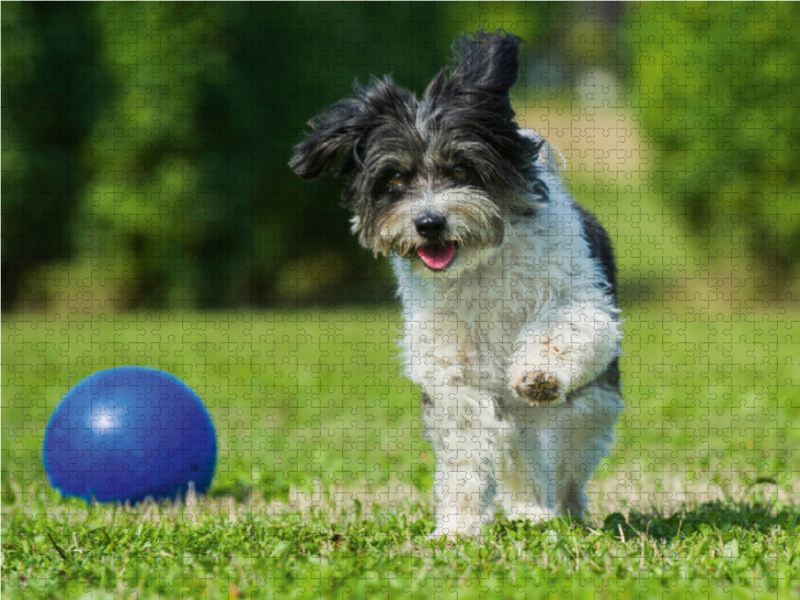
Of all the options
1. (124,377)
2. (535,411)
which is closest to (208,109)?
(124,377)

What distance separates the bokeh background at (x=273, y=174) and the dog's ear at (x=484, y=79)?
22.9 feet

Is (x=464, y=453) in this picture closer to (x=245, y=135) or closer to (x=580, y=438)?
(x=580, y=438)

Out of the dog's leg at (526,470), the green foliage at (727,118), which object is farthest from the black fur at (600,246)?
the green foliage at (727,118)

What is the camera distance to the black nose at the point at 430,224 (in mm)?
3791

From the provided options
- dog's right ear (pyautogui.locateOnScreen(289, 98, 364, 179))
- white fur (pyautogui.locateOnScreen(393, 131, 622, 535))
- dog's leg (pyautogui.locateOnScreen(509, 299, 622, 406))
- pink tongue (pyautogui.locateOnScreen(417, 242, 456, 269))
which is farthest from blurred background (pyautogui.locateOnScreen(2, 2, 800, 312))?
dog's leg (pyautogui.locateOnScreen(509, 299, 622, 406))

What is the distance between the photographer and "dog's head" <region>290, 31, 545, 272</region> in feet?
12.6

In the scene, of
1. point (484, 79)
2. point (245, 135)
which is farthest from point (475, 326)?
point (245, 135)

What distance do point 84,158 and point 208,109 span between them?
7.31ft

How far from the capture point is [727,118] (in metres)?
15.6

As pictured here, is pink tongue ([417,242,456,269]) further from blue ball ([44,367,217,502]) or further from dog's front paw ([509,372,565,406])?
blue ball ([44,367,217,502])

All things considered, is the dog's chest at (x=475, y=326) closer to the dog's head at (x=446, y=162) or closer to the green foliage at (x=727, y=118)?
the dog's head at (x=446, y=162)

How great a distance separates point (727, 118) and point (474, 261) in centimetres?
1301

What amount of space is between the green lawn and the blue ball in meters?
0.13

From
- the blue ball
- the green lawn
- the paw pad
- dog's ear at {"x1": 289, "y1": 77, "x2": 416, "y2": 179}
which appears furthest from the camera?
the blue ball
